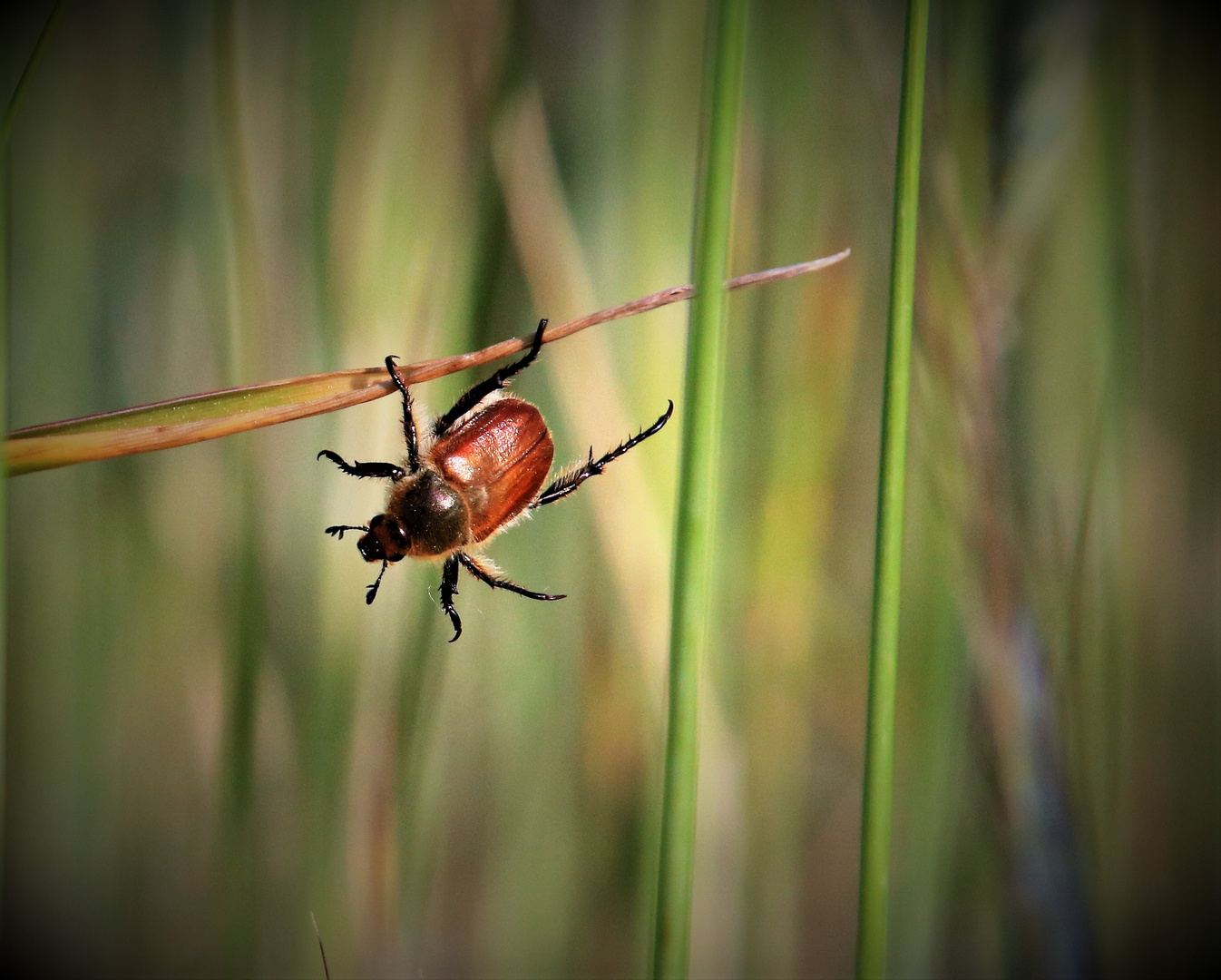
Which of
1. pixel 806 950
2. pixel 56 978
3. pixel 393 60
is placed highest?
pixel 393 60

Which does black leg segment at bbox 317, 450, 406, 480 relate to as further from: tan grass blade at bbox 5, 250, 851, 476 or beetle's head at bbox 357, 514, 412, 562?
tan grass blade at bbox 5, 250, 851, 476

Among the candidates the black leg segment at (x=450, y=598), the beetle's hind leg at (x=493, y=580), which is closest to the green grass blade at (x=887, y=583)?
the beetle's hind leg at (x=493, y=580)

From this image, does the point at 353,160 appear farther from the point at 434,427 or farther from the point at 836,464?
the point at 836,464

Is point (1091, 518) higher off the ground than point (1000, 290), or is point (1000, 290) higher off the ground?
point (1000, 290)

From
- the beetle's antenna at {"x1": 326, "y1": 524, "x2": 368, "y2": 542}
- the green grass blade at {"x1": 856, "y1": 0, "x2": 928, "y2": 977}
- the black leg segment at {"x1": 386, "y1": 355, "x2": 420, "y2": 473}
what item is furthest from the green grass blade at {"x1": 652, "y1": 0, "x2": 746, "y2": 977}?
the beetle's antenna at {"x1": 326, "y1": 524, "x2": 368, "y2": 542}

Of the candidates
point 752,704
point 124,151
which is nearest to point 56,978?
point 752,704

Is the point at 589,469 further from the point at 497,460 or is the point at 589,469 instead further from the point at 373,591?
the point at 373,591

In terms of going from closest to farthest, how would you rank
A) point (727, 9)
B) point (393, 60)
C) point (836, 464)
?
1. point (727, 9)
2. point (393, 60)
3. point (836, 464)

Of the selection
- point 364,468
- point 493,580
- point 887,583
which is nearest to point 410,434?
point 364,468
